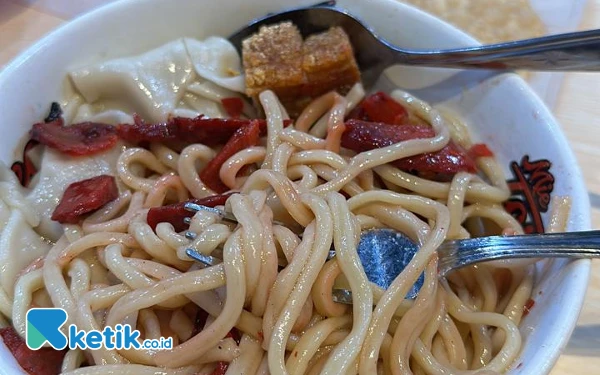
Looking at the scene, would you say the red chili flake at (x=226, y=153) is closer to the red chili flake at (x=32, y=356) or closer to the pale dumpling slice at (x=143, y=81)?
the pale dumpling slice at (x=143, y=81)

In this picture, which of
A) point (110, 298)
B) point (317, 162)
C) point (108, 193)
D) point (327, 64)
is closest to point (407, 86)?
point (327, 64)

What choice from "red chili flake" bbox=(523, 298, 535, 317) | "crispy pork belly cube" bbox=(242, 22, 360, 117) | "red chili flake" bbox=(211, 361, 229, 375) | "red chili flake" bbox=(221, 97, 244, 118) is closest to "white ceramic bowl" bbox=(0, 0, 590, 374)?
"red chili flake" bbox=(523, 298, 535, 317)

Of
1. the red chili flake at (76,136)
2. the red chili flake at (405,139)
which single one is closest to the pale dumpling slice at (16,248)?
the red chili flake at (76,136)

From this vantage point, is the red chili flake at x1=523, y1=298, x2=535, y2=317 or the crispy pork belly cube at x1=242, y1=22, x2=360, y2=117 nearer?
the red chili flake at x1=523, y1=298, x2=535, y2=317

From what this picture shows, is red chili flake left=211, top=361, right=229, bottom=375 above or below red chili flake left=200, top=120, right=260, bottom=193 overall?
below

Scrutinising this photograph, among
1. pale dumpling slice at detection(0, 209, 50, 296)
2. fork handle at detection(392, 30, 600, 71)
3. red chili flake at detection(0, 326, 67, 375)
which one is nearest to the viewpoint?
red chili flake at detection(0, 326, 67, 375)

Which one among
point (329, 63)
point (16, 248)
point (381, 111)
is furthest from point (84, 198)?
point (381, 111)

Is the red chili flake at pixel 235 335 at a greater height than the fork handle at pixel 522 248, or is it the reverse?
the fork handle at pixel 522 248

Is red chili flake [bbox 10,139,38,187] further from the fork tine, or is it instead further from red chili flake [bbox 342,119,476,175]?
red chili flake [bbox 342,119,476,175]

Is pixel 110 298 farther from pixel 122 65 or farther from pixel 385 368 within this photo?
pixel 122 65
